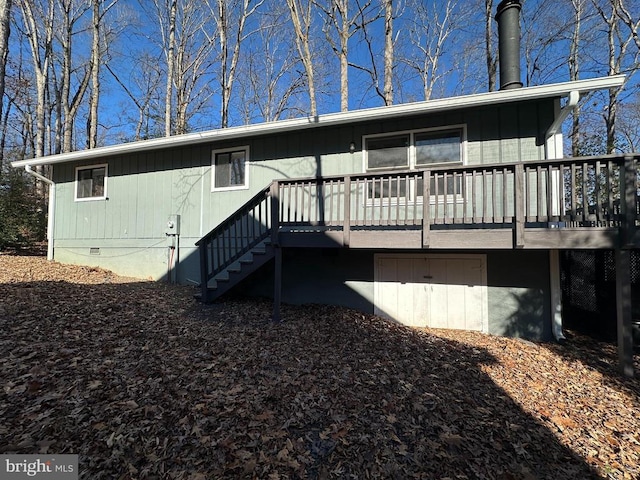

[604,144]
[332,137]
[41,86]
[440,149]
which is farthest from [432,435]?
[41,86]

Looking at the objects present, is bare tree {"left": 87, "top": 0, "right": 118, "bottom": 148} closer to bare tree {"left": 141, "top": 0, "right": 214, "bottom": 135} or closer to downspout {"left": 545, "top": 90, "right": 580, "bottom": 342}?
bare tree {"left": 141, "top": 0, "right": 214, "bottom": 135}

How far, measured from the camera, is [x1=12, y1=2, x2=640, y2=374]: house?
4293 mm

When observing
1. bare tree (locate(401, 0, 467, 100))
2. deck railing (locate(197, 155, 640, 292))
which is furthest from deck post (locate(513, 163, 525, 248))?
bare tree (locate(401, 0, 467, 100))

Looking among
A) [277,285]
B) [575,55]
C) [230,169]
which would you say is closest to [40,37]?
[230,169]

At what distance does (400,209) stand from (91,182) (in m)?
8.53

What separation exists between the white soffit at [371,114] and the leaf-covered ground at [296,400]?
3.80 metres

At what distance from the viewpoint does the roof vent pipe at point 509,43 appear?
610 cm

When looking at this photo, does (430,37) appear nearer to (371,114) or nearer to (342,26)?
(342,26)

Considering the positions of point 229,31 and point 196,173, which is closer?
point 196,173

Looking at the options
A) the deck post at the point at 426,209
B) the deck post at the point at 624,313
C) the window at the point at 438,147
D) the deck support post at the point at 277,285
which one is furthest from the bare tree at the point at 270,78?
the deck post at the point at 624,313

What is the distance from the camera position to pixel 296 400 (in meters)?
3.03

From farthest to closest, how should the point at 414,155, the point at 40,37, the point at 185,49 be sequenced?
the point at 185,49
the point at 40,37
the point at 414,155

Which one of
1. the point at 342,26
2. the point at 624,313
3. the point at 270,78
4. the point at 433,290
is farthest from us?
the point at 270,78

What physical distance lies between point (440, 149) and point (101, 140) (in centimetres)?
2337
